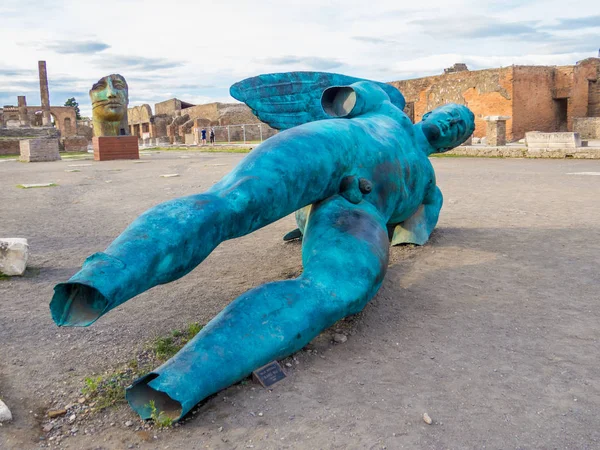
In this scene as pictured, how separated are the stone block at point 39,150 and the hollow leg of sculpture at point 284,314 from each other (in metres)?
18.2

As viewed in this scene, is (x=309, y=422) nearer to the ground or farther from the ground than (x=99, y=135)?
nearer to the ground

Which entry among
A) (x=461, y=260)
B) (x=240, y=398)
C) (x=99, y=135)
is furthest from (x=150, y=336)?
(x=99, y=135)

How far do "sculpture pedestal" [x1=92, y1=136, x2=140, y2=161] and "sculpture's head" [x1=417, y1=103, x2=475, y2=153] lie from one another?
16.4m

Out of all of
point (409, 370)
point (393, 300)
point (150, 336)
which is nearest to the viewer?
point (409, 370)

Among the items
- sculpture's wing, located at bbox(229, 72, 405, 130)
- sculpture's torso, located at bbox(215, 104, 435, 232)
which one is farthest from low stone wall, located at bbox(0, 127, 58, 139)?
sculpture's torso, located at bbox(215, 104, 435, 232)

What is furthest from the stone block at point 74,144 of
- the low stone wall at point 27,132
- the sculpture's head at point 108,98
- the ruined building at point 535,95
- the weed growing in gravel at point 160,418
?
the weed growing in gravel at point 160,418

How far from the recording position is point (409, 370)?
7.54 feet

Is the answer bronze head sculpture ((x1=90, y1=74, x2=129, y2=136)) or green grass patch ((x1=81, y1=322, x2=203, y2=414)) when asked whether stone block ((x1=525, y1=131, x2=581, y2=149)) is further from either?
green grass patch ((x1=81, y1=322, x2=203, y2=414))

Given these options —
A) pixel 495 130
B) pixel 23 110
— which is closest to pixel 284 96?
pixel 495 130

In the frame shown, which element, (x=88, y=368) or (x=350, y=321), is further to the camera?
(x=350, y=321)

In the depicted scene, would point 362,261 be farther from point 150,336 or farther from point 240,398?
point 150,336

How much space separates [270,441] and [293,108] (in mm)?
2611

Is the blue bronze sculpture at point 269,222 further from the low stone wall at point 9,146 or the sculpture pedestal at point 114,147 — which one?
the low stone wall at point 9,146

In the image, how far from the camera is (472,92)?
24.0 metres
